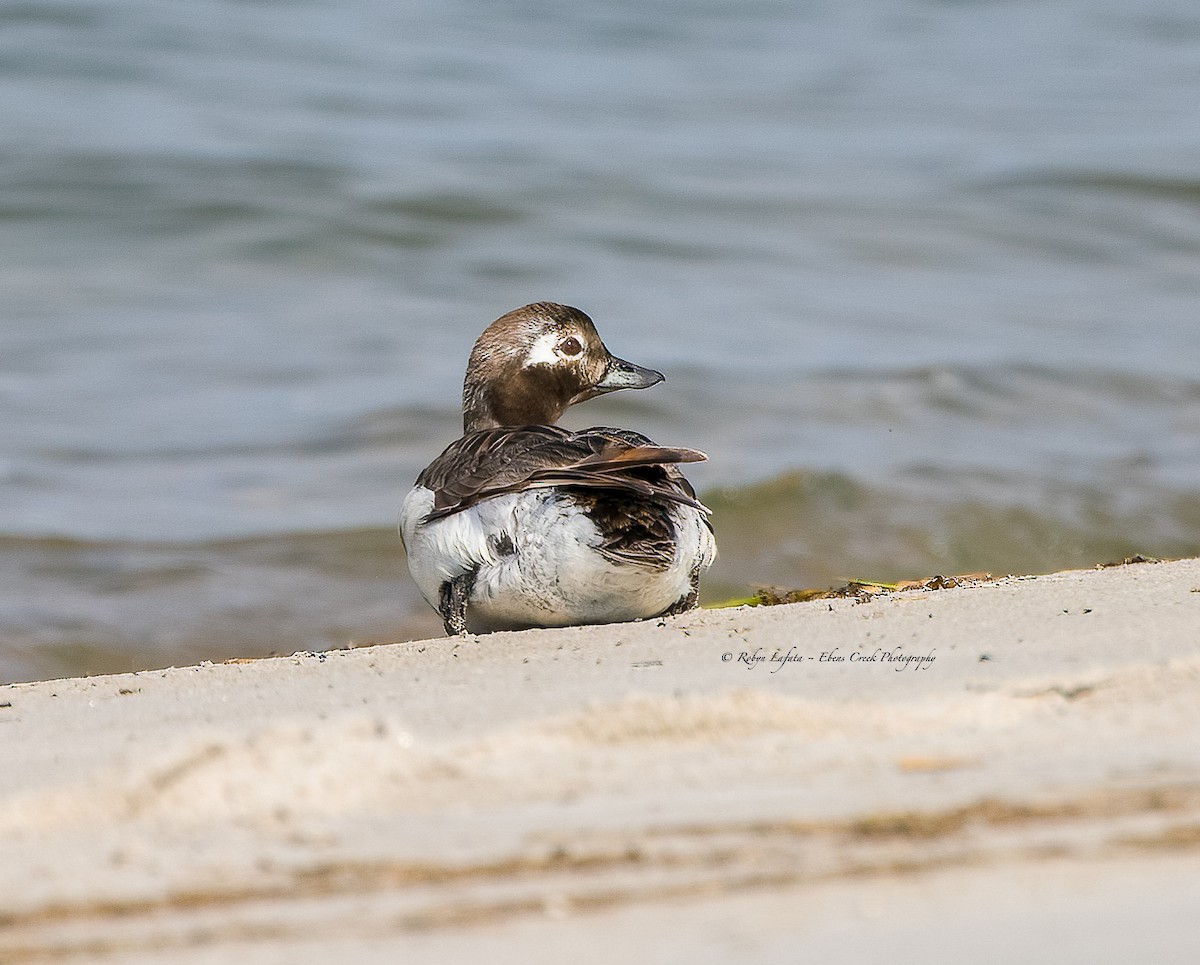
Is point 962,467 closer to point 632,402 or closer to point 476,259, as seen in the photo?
point 632,402

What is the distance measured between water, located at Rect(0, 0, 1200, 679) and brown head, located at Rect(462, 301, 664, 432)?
1.64m

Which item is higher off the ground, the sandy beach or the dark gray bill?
the sandy beach

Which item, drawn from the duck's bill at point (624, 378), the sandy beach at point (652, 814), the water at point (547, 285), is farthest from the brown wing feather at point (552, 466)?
the water at point (547, 285)

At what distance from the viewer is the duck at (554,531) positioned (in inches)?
160

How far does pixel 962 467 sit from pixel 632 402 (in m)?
2.20

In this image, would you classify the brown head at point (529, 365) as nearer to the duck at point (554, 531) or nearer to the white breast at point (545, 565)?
the duck at point (554, 531)

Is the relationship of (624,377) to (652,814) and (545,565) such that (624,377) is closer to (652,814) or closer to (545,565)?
(545,565)

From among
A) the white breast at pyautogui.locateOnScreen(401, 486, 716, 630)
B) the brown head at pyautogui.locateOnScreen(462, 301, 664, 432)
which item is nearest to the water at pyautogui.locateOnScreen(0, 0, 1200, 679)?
the brown head at pyautogui.locateOnScreen(462, 301, 664, 432)

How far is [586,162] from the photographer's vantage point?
15.9 meters

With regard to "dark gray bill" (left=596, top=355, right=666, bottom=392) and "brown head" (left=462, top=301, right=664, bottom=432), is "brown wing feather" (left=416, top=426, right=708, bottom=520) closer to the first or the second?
"brown head" (left=462, top=301, right=664, bottom=432)

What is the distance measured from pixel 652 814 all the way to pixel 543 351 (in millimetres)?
3385

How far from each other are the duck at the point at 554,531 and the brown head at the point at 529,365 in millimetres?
778

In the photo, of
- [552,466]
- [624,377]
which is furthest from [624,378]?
[552,466]

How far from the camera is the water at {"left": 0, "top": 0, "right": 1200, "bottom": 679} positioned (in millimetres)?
7930
